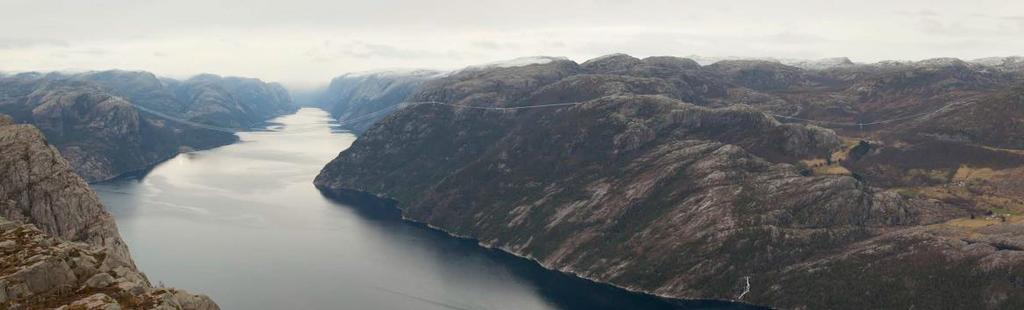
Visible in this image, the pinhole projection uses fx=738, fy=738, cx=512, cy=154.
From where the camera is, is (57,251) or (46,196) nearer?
(57,251)

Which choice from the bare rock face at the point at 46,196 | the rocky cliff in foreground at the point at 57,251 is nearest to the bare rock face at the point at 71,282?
the rocky cliff in foreground at the point at 57,251

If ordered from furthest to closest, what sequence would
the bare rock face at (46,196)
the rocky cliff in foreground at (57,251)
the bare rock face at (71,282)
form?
the bare rock face at (46,196)
the rocky cliff in foreground at (57,251)
the bare rock face at (71,282)

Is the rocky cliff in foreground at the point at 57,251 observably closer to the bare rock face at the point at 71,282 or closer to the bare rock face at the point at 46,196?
the bare rock face at the point at 71,282

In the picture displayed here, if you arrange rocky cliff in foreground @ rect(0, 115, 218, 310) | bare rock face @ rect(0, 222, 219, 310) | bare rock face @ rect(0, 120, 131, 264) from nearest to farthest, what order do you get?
bare rock face @ rect(0, 222, 219, 310) < rocky cliff in foreground @ rect(0, 115, 218, 310) < bare rock face @ rect(0, 120, 131, 264)

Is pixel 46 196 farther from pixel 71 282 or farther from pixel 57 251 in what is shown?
pixel 71 282

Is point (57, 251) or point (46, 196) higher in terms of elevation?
point (57, 251)

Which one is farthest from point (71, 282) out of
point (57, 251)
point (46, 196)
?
point (46, 196)

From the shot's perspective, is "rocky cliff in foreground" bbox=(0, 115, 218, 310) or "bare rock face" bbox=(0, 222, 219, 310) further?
"rocky cliff in foreground" bbox=(0, 115, 218, 310)

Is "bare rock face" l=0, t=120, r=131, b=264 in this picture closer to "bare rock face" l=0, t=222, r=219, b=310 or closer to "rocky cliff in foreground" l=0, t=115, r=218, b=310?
"rocky cliff in foreground" l=0, t=115, r=218, b=310

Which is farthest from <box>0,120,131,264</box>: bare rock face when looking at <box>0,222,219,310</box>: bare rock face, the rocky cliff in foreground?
<box>0,222,219,310</box>: bare rock face
